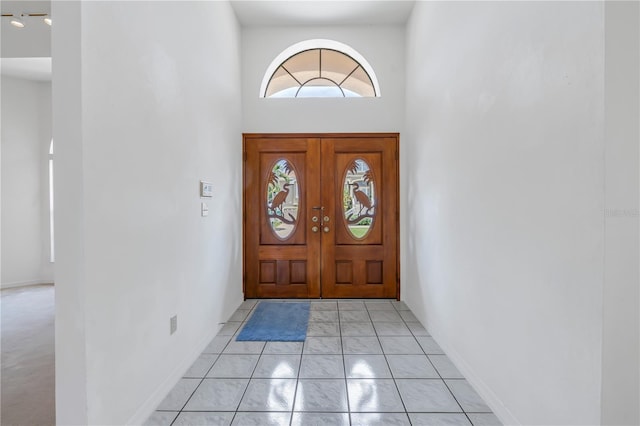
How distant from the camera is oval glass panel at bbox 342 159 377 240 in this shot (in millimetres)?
4090

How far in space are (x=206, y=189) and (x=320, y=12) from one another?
262 cm

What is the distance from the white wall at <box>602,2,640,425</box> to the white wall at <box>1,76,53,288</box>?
21.8 feet

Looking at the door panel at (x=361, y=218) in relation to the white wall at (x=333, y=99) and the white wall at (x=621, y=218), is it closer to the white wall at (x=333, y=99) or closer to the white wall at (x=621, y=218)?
the white wall at (x=333, y=99)

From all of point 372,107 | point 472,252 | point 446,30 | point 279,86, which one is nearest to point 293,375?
point 472,252

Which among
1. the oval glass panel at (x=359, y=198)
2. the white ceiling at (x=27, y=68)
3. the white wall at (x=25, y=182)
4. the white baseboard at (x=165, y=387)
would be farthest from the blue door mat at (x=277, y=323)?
the white ceiling at (x=27, y=68)

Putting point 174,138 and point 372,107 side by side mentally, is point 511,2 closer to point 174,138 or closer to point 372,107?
point 174,138

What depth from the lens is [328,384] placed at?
6.94 feet

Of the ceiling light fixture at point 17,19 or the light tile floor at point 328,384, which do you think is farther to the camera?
the ceiling light fixture at point 17,19

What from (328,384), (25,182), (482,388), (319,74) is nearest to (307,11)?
(319,74)

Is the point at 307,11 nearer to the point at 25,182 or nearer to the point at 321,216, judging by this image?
the point at 321,216

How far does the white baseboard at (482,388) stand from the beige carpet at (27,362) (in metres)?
2.51

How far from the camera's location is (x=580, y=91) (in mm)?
1188

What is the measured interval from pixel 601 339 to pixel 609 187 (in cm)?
54

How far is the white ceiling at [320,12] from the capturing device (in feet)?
11.7
